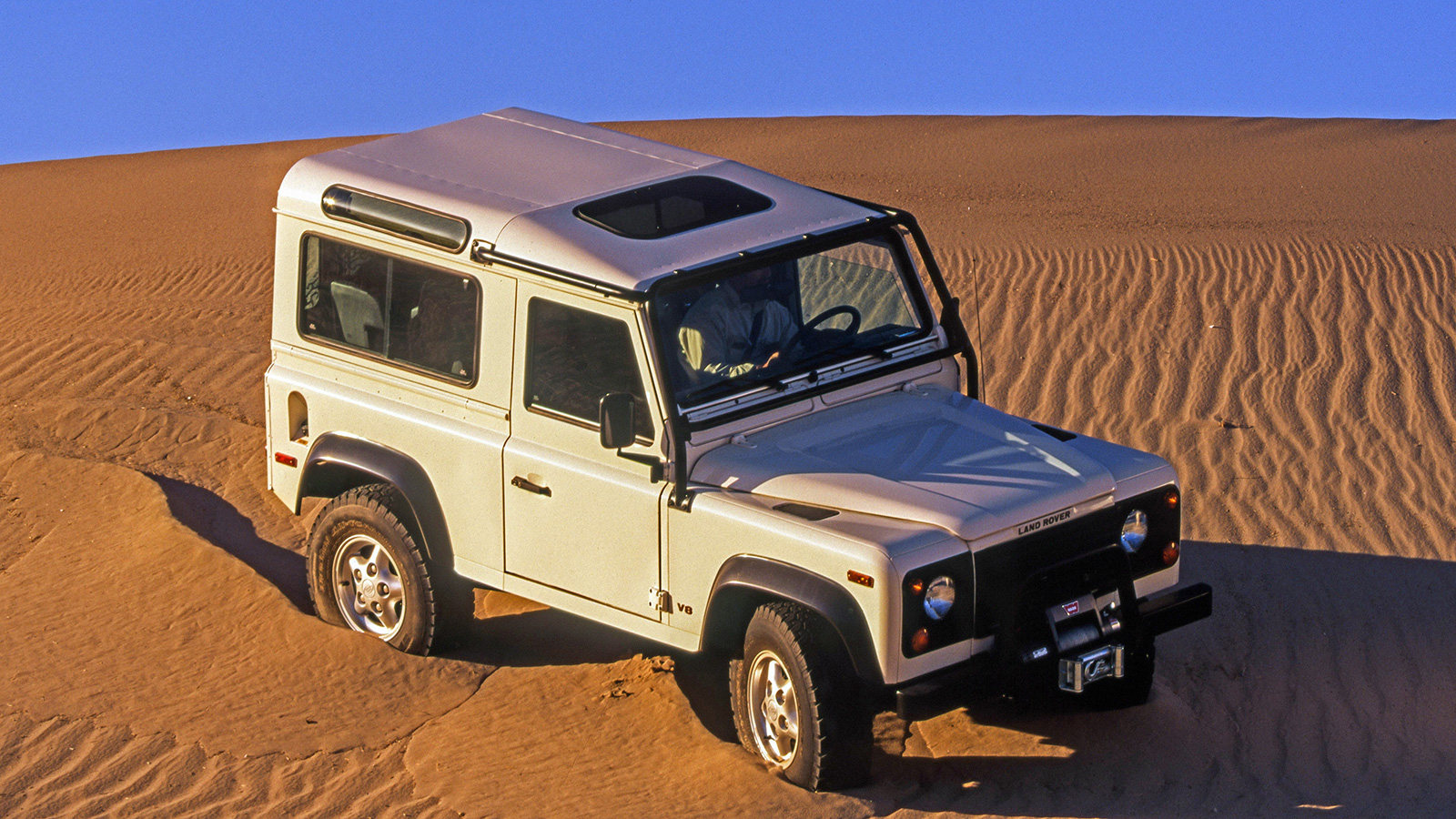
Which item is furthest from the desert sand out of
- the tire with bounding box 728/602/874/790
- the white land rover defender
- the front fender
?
the front fender

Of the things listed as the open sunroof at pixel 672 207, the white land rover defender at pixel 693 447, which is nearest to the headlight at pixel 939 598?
the white land rover defender at pixel 693 447

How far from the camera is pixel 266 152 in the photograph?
37.9 meters

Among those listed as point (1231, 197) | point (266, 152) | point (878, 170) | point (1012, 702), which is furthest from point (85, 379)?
point (266, 152)

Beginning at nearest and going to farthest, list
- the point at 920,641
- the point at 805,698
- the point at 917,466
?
the point at 920,641 → the point at 805,698 → the point at 917,466

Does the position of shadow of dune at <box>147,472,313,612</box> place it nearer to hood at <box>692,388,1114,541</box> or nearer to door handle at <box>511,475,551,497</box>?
door handle at <box>511,475,551,497</box>

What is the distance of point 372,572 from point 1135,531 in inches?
141

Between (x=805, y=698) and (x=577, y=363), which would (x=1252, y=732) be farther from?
(x=577, y=363)

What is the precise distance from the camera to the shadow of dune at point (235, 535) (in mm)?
8188

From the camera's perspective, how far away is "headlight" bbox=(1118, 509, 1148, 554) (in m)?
5.88

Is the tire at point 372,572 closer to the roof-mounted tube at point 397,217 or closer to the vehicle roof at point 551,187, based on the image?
the roof-mounted tube at point 397,217

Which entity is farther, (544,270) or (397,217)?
(397,217)

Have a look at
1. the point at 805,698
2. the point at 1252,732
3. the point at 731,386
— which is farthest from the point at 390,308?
the point at 1252,732

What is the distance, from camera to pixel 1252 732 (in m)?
6.42

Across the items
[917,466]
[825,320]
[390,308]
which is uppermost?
Answer: [825,320]
